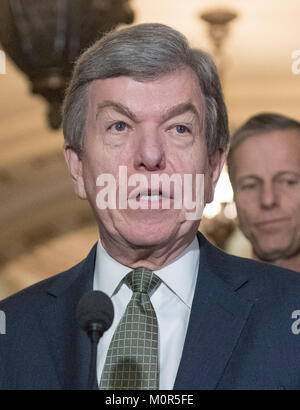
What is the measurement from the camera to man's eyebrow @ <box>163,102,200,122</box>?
1.45 m

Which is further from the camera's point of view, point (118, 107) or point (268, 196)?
point (268, 196)

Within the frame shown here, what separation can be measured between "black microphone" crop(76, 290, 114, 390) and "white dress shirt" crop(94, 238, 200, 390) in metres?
0.31

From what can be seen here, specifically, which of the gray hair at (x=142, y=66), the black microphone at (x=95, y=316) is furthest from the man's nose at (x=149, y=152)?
the black microphone at (x=95, y=316)

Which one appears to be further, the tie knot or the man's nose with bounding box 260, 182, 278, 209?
the man's nose with bounding box 260, 182, 278, 209

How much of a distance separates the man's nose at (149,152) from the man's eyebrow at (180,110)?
0.13 feet

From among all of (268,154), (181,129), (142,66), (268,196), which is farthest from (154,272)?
(268,154)

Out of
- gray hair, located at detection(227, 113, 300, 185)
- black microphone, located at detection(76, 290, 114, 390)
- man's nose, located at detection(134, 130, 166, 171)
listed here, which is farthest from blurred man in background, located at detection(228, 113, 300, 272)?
black microphone, located at detection(76, 290, 114, 390)

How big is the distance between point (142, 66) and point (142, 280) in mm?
376

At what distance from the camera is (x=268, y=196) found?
7.66 ft

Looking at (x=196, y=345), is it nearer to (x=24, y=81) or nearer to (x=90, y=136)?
(x=90, y=136)

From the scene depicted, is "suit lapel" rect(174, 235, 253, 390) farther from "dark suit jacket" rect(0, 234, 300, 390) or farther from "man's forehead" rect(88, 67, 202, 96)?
"man's forehead" rect(88, 67, 202, 96)

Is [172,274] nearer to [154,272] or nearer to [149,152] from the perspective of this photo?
[154,272]

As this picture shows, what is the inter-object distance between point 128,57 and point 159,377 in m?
0.55
